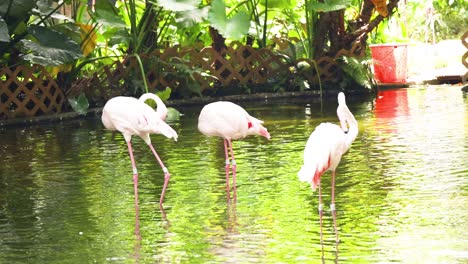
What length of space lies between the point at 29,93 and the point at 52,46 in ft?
3.53

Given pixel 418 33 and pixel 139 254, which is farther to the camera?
pixel 418 33

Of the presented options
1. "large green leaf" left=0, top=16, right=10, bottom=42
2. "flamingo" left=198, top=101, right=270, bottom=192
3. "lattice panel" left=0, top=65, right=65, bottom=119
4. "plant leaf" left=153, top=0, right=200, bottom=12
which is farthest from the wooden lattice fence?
"flamingo" left=198, top=101, right=270, bottom=192

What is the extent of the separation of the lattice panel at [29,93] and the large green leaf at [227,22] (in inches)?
109

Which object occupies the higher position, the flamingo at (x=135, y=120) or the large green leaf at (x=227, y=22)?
the large green leaf at (x=227, y=22)

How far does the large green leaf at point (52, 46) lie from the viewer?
13930 mm

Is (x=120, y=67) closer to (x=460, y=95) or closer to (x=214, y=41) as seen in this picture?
(x=214, y=41)

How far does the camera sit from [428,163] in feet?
29.4

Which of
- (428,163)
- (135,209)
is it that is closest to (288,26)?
(428,163)

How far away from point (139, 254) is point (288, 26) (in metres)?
14.8

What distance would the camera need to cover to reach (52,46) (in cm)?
1405

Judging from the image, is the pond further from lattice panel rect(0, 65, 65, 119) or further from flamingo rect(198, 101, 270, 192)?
lattice panel rect(0, 65, 65, 119)

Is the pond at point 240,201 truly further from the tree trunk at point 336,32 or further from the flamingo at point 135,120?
the tree trunk at point 336,32

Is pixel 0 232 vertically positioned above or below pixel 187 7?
below

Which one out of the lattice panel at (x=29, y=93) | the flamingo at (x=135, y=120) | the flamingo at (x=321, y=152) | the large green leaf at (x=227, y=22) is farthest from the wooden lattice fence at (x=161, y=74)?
the flamingo at (x=321, y=152)
